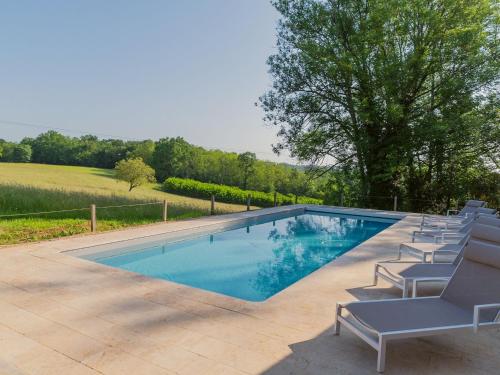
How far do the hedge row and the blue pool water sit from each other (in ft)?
53.7

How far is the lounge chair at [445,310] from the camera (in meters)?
2.58

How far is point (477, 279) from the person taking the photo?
314cm

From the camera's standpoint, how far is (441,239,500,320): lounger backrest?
3.01 m

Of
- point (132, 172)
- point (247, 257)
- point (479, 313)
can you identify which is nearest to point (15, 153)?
point (132, 172)

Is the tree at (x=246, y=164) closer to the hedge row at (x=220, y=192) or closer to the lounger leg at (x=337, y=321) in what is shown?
the hedge row at (x=220, y=192)

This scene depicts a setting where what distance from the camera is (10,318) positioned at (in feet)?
10.9

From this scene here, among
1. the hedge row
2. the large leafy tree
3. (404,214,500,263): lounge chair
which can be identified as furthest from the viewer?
the hedge row

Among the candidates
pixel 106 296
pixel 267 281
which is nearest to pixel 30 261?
pixel 106 296

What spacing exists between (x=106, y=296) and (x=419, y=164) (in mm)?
14446

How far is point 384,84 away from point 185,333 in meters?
12.9

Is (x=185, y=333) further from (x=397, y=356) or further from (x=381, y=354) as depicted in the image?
(x=397, y=356)

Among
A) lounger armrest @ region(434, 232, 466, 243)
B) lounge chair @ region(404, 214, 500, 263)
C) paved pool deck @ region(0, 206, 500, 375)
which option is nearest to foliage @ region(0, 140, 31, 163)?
paved pool deck @ region(0, 206, 500, 375)

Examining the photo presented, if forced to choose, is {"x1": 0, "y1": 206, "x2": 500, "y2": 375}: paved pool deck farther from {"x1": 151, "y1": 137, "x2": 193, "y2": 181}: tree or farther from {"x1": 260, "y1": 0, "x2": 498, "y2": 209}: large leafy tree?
{"x1": 151, "y1": 137, "x2": 193, "y2": 181}: tree

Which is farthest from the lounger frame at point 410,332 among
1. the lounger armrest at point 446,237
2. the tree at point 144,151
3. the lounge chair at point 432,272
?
the tree at point 144,151
